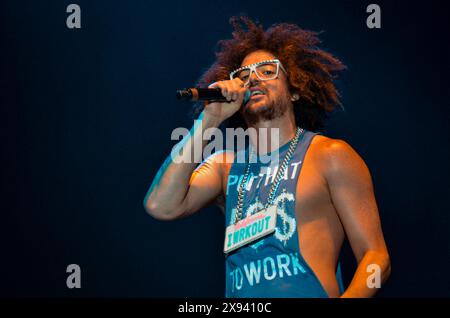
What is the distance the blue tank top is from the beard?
0.68 ft

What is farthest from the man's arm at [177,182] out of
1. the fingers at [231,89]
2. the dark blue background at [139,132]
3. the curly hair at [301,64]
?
the dark blue background at [139,132]

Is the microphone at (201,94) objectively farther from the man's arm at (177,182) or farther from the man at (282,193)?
the man's arm at (177,182)

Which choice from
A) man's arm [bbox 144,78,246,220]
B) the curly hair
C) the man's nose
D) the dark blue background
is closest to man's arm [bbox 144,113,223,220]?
man's arm [bbox 144,78,246,220]

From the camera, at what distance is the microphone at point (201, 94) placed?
2.04 meters

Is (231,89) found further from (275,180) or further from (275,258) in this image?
(275,258)

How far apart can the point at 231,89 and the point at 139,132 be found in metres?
1.01

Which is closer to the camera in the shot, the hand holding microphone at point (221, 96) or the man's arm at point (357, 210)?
the man's arm at point (357, 210)

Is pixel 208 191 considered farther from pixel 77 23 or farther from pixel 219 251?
pixel 77 23

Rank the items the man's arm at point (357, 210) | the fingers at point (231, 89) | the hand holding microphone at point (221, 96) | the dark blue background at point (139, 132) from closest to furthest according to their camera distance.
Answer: the man's arm at point (357, 210), the hand holding microphone at point (221, 96), the fingers at point (231, 89), the dark blue background at point (139, 132)

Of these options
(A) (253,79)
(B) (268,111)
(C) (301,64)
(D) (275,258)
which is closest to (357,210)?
(D) (275,258)

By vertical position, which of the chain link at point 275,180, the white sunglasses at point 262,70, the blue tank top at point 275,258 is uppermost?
the white sunglasses at point 262,70

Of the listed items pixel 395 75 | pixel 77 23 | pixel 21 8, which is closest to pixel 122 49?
pixel 77 23

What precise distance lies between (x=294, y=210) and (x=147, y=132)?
119 centimetres

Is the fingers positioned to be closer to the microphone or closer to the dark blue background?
the microphone
